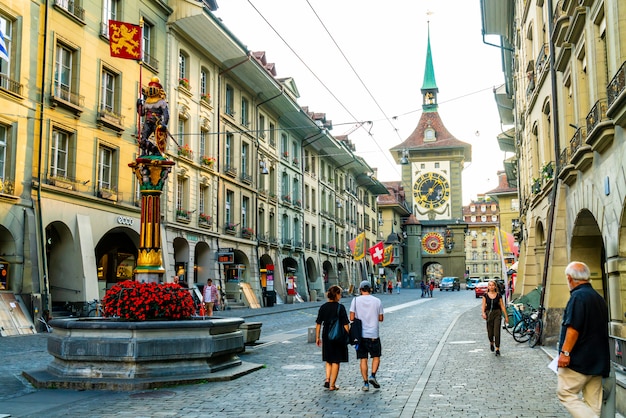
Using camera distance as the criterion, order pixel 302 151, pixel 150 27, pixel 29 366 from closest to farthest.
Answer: pixel 29 366 → pixel 150 27 → pixel 302 151

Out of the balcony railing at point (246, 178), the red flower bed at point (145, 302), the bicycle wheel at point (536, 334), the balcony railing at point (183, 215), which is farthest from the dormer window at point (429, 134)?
the red flower bed at point (145, 302)

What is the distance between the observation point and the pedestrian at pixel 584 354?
19.8ft

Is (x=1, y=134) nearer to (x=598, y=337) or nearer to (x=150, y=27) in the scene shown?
(x=150, y=27)

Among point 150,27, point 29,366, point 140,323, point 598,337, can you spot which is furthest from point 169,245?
point 598,337

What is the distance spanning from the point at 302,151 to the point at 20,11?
101 ft

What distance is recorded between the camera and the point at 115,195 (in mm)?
26109

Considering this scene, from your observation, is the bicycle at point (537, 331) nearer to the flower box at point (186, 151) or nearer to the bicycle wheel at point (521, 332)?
the bicycle wheel at point (521, 332)

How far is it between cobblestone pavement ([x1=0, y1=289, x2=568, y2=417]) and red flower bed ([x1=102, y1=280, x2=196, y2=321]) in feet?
5.53

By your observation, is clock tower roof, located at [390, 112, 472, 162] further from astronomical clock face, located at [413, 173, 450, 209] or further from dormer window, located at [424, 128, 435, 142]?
astronomical clock face, located at [413, 173, 450, 209]

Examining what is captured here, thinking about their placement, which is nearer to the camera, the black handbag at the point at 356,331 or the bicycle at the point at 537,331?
the black handbag at the point at 356,331

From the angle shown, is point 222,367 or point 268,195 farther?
point 268,195

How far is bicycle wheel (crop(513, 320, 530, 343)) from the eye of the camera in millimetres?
17391

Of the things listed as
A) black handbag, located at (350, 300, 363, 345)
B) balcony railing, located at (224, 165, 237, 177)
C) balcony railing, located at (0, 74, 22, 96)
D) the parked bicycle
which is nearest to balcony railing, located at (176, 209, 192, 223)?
balcony railing, located at (224, 165, 237, 177)

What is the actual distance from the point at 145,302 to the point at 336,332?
348 centimetres
